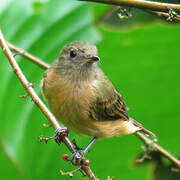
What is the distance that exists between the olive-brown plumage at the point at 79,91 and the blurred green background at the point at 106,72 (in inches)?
21.8

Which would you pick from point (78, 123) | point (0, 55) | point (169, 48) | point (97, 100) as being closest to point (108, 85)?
point (97, 100)

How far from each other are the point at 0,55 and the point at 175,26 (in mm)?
2116

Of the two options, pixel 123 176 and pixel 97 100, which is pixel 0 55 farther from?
pixel 123 176

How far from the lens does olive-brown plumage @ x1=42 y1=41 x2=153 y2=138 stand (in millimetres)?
3643

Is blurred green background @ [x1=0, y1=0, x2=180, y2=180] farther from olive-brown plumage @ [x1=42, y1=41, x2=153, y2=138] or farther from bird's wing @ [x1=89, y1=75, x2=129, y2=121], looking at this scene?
olive-brown plumage @ [x1=42, y1=41, x2=153, y2=138]

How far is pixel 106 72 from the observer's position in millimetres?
4402

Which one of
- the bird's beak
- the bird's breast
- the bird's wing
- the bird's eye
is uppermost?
the bird's eye

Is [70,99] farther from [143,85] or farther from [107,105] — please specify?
[143,85]

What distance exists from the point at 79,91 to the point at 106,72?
2.55 feet

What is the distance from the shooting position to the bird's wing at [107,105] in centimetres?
385

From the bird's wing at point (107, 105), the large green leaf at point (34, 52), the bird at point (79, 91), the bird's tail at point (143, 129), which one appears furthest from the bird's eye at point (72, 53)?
the bird's tail at point (143, 129)

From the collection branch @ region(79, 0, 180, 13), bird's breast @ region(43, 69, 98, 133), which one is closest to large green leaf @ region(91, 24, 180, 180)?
bird's breast @ region(43, 69, 98, 133)

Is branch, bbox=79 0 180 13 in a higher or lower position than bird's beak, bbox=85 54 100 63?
higher

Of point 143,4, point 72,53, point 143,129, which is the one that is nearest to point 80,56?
point 72,53
